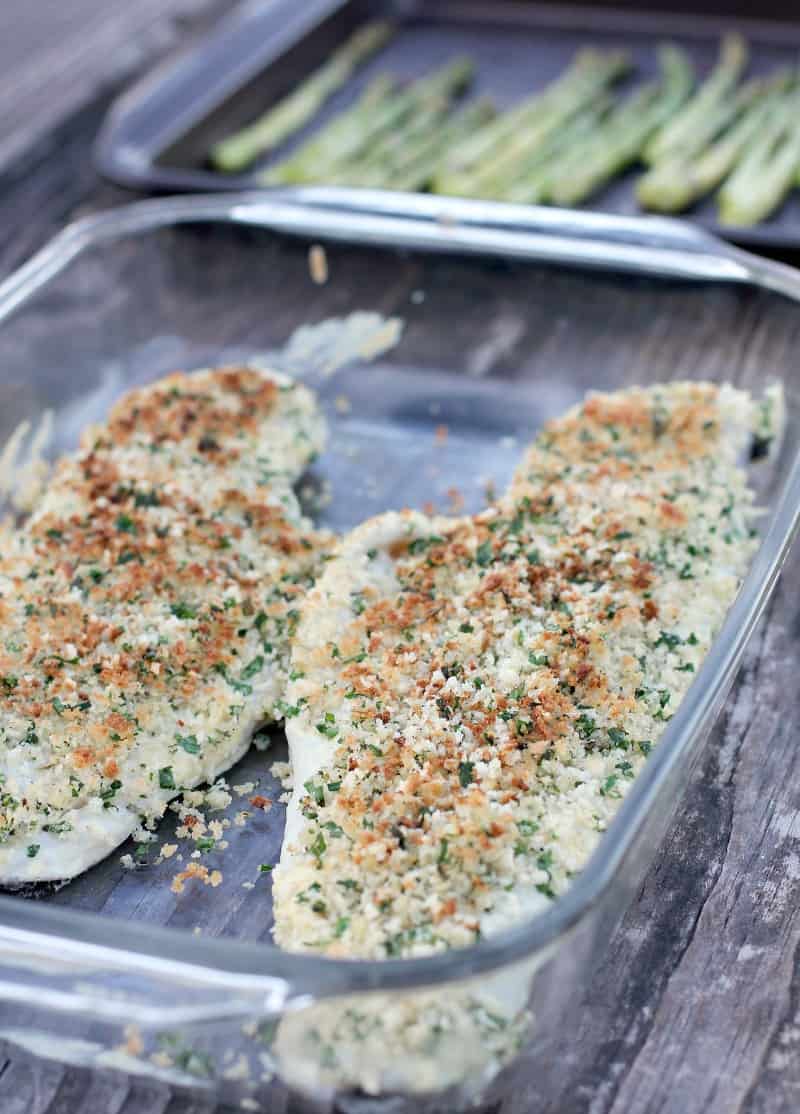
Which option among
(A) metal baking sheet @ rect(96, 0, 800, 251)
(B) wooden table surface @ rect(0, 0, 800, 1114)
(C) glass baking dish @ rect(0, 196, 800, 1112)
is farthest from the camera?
(A) metal baking sheet @ rect(96, 0, 800, 251)

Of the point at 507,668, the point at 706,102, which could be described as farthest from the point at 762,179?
the point at 507,668

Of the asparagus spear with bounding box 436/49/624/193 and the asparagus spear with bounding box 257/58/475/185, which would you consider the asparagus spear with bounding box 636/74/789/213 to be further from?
the asparagus spear with bounding box 257/58/475/185

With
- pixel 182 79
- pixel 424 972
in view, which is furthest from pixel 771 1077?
pixel 182 79

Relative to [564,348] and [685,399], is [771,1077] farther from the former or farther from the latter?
[564,348]

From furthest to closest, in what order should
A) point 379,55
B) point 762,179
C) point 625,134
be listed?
1. point 379,55
2. point 625,134
3. point 762,179

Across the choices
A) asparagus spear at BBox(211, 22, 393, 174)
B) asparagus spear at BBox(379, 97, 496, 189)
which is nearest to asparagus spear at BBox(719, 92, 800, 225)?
asparagus spear at BBox(379, 97, 496, 189)

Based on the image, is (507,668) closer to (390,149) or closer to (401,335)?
(401,335)

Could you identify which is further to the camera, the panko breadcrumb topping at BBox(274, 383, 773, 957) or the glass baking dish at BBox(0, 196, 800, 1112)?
the glass baking dish at BBox(0, 196, 800, 1112)
